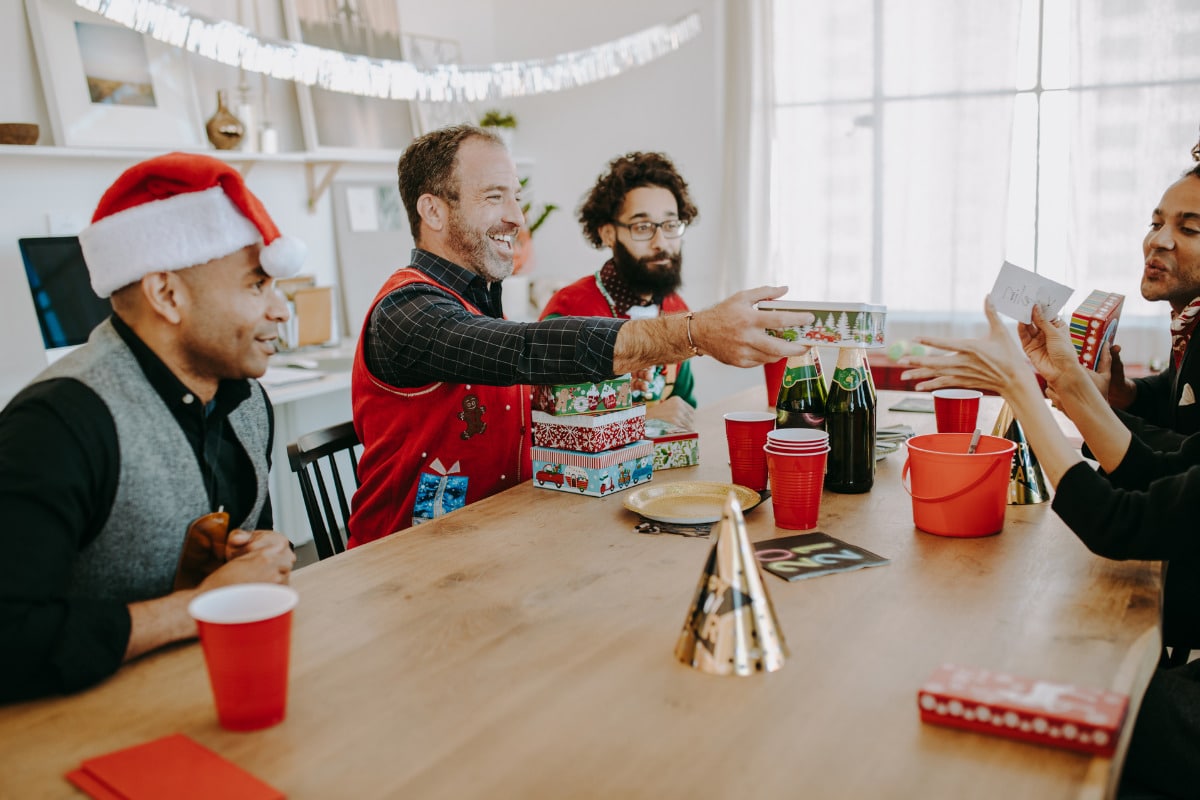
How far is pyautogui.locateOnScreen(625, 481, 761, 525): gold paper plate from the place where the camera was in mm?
1749

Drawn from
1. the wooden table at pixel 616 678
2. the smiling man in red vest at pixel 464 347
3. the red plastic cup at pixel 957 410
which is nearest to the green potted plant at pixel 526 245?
the smiling man in red vest at pixel 464 347

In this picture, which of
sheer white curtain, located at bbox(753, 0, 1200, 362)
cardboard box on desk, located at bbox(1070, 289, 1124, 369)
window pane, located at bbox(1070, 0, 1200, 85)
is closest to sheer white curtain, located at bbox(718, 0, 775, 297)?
sheer white curtain, located at bbox(753, 0, 1200, 362)

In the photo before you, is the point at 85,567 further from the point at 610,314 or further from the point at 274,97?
the point at 274,97

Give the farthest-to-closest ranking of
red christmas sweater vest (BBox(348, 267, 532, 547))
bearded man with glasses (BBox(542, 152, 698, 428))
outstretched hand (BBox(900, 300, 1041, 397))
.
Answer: bearded man with glasses (BBox(542, 152, 698, 428)) < red christmas sweater vest (BBox(348, 267, 532, 547)) < outstretched hand (BBox(900, 300, 1041, 397))

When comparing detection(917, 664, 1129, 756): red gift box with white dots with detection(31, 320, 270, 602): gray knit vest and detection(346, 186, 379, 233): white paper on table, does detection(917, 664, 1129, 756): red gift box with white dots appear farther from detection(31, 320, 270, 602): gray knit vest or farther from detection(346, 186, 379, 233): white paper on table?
detection(346, 186, 379, 233): white paper on table

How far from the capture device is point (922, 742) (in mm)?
995

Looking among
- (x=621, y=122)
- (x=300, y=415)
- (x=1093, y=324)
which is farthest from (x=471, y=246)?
(x=621, y=122)

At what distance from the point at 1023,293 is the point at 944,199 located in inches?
121

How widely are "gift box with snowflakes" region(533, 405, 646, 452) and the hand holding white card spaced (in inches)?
27.8

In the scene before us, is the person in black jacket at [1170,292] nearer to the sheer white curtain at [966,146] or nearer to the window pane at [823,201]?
the sheer white curtain at [966,146]

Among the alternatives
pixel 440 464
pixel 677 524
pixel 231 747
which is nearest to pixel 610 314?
pixel 440 464

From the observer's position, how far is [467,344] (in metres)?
1.92

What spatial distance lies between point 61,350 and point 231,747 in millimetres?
2815

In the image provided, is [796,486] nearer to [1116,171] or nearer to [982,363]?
[982,363]
